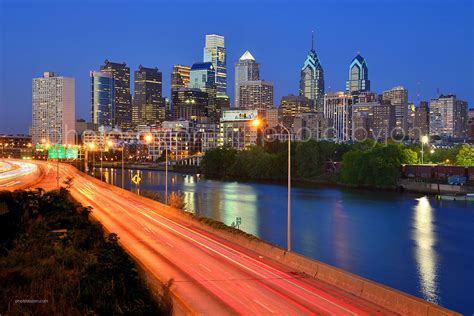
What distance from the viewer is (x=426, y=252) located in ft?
136

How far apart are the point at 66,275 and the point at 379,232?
38566mm

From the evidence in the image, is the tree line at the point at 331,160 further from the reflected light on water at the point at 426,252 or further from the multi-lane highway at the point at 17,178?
the multi-lane highway at the point at 17,178

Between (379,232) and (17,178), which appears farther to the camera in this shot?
(17,178)

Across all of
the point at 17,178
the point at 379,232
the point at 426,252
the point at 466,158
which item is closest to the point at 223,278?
the point at 426,252

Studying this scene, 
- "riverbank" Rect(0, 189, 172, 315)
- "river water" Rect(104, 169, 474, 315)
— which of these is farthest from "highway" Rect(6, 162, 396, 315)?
"river water" Rect(104, 169, 474, 315)

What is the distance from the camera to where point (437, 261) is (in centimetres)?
3850

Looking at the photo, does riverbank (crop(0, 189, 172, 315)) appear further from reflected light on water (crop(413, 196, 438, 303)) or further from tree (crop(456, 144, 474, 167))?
tree (crop(456, 144, 474, 167))

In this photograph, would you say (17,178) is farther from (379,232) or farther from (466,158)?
(466,158)

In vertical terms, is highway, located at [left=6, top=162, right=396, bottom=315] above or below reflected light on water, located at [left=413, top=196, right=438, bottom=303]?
above

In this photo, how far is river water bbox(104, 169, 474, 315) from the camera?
3357 centimetres

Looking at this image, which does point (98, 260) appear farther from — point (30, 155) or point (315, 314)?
point (30, 155)

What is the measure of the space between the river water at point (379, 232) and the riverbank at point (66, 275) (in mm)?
18273

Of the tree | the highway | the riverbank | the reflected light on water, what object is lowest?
the reflected light on water

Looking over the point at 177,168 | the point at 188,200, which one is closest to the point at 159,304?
the point at 188,200
